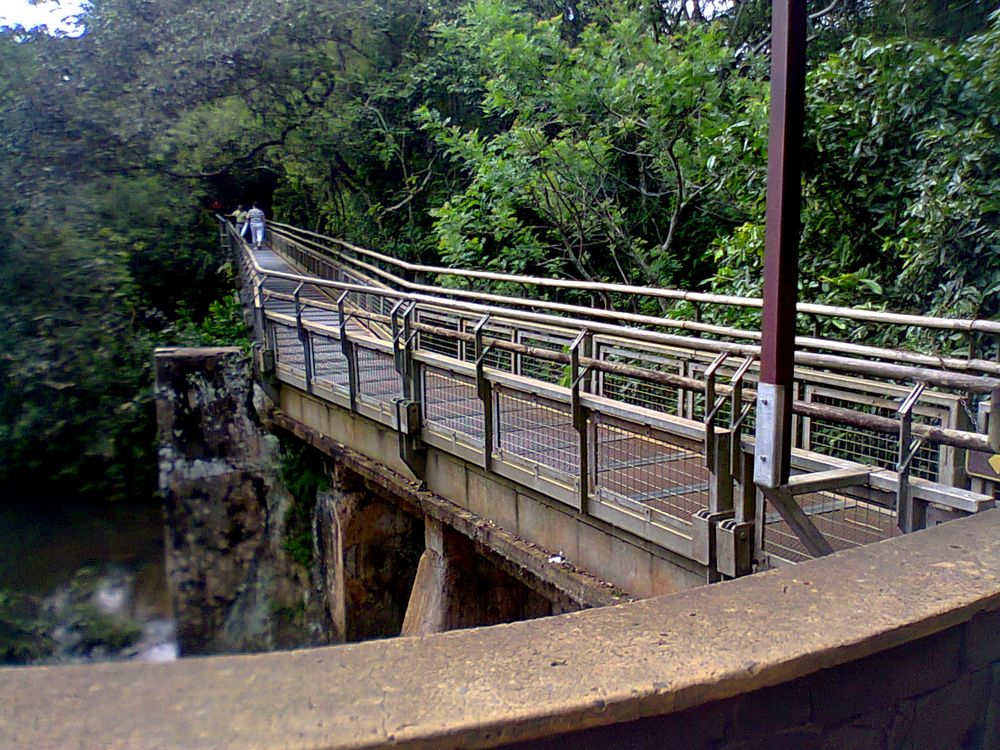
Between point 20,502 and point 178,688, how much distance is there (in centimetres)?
337

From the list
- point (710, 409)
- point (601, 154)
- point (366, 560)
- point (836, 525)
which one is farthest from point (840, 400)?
point (601, 154)

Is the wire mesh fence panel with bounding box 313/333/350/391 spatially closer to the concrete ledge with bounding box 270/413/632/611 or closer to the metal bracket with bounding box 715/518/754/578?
the concrete ledge with bounding box 270/413/632/611

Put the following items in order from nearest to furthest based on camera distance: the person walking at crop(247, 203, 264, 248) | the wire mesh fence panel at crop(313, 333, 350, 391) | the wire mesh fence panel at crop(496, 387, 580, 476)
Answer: the wire mesh fence panel at crop(496, 387, 580, 476) → the wire mesh fence panel at crop(313, 333, 350, 391) → the person walking at crop(247, 203, 264, 248)

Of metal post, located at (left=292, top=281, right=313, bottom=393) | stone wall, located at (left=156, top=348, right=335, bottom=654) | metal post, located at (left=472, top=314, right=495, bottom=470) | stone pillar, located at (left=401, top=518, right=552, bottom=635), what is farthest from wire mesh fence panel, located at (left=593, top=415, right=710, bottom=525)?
metal post, located at (left=292, top=281, right=313, bottom=393)

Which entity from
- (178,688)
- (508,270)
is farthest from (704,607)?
(508,270)

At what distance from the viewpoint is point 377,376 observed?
8508 millimetres

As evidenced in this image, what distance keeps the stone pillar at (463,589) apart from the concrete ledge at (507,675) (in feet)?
18.2

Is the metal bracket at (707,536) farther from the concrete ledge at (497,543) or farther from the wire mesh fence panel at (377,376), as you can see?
the wire mesh fence panel at (377,376)

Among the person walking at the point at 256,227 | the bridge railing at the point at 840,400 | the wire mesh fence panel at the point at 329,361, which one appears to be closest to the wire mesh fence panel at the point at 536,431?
the bridge railing at the point at 840,400

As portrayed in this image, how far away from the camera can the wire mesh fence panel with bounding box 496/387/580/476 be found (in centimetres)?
595

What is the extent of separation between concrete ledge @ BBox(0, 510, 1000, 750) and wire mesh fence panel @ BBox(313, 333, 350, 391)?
7.73 metres

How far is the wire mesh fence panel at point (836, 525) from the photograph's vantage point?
14.2 feet

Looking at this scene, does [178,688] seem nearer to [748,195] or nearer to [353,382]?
[353,382]

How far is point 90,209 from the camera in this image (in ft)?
16.7
